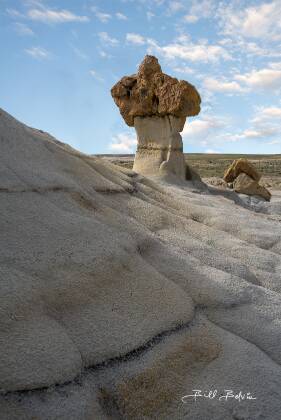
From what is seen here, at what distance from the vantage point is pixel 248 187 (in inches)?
530

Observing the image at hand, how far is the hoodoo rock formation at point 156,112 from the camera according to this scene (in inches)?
420

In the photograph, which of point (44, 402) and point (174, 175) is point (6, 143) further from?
point (174, 175)

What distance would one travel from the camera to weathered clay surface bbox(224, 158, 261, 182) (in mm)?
14094

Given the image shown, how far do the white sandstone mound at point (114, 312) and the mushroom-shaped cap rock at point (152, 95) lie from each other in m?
7.58

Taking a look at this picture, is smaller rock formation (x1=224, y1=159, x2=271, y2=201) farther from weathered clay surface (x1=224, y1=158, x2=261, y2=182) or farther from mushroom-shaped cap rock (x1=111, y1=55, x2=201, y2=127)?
mushroom-shaped cap rock (x1=111, y1=55, x2=201, y2=127)

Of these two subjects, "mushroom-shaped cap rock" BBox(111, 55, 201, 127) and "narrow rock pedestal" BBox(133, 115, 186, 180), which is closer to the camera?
"mushroom-shaped cap rock" BBox(111, 55, 201, 127)

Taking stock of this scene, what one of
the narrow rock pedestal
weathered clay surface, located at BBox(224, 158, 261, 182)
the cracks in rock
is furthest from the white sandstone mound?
weathered clay surface, located at BBox(224, 158, 261, 182)

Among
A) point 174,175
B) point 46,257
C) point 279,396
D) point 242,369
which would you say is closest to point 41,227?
point 46,257

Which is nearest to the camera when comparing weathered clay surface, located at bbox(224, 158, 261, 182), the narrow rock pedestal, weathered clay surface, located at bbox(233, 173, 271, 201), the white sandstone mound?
the white sandstone mound

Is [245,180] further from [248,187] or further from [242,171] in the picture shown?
[242,171]

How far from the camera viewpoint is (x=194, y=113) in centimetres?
1091

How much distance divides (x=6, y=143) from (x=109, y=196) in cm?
A: 93

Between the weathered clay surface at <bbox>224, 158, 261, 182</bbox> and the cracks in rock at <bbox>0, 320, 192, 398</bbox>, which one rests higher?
the weathered clay surface at <bbox>224, 158, 261, 182</bbox>

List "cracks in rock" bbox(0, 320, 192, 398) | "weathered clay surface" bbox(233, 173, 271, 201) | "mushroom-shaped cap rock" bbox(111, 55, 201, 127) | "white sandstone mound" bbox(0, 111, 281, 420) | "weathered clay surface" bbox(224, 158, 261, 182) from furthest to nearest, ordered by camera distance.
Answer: "weathered clay surface" bbox(224, 158, 261, 182) < "weathered clay surface" bbox(233, 173, 271, 201) < "mushroom-shaped cap rock" bbox(111, 55, 201, 127) < "white sandstone mound" bbox(0, 111, 281, 420) < "cracks in rock" bbox(0, 320, 192, 398)
